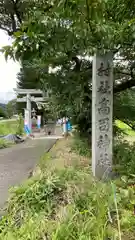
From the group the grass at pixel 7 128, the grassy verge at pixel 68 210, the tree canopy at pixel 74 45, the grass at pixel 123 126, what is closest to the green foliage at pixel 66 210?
the grassy verge at pixel 68 210

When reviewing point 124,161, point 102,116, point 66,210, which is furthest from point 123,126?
point 66,210

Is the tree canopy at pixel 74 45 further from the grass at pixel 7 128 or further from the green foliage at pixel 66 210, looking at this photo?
the grass at pixel 7 128

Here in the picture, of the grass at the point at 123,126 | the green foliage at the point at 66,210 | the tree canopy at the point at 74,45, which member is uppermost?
the tree canopy at the point at 74,45

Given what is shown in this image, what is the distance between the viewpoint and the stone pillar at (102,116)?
12.8 feet

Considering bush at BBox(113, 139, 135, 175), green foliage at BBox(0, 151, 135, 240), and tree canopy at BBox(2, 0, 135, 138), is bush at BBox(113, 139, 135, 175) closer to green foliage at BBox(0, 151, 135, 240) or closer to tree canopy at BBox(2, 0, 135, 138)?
green foliage at BBox(0, 151, 135, 240)

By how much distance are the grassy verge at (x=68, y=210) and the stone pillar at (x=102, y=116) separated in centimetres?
61

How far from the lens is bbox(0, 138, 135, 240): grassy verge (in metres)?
2.10

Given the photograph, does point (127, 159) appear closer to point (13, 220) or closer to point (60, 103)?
point (60, 103)

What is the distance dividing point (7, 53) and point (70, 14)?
39 cm

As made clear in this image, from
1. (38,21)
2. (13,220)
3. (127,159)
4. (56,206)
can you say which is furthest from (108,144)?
(38,21)

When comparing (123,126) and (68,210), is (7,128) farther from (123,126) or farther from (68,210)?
(68,210)

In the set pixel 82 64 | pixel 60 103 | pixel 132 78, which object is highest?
pixel 82 64

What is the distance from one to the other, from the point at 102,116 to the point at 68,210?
6.07 ft

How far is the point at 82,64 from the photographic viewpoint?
234 inches
